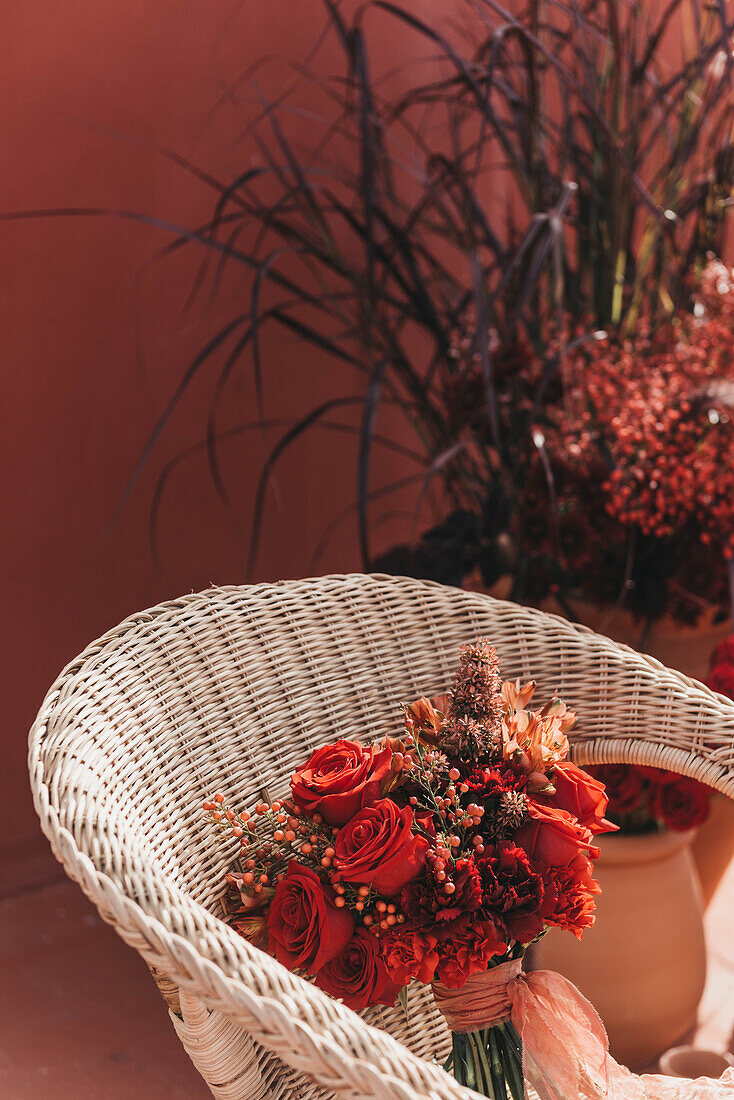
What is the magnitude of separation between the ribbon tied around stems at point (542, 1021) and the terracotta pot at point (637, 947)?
1.96 feet

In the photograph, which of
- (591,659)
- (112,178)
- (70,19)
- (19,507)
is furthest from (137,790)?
(70,19)

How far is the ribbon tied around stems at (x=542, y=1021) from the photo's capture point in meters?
0.83

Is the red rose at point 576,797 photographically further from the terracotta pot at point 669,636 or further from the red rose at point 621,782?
the terracotta pot at point 669,636

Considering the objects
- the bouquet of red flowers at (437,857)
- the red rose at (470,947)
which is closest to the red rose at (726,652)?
the bouquet of red flowers at (437,857)

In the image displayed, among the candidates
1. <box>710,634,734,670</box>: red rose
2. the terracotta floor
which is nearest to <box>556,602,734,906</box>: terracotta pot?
<box>710,634,734,670</box>: red rose

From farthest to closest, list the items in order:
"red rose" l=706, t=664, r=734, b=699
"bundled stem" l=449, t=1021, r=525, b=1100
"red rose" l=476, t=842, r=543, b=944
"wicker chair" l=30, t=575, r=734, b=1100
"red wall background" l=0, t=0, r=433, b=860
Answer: "red wall background" l=0, t=0, r=433, b=860, "red rose" l=706, t=664, r=734, b=699, "bundled stem" l=449, t=1021, r=525, b=1100, "red rose" l=476, t=842, r=543, b=944, "wicker chair" l=30, t=575, r=734, b=1100

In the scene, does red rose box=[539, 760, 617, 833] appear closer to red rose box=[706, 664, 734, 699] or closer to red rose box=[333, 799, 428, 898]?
red rose box=[333, 799, 428, 898]

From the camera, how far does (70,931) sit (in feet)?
6.43

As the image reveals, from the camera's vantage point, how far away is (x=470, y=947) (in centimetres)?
75

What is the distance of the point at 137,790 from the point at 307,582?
1.08ft

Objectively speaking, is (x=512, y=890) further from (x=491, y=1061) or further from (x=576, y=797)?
(x=491, y=1061)

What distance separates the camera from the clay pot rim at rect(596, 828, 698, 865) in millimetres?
1488

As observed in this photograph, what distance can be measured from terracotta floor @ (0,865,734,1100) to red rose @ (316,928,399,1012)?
36.3 inches

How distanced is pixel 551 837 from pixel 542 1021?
0.58 ft
